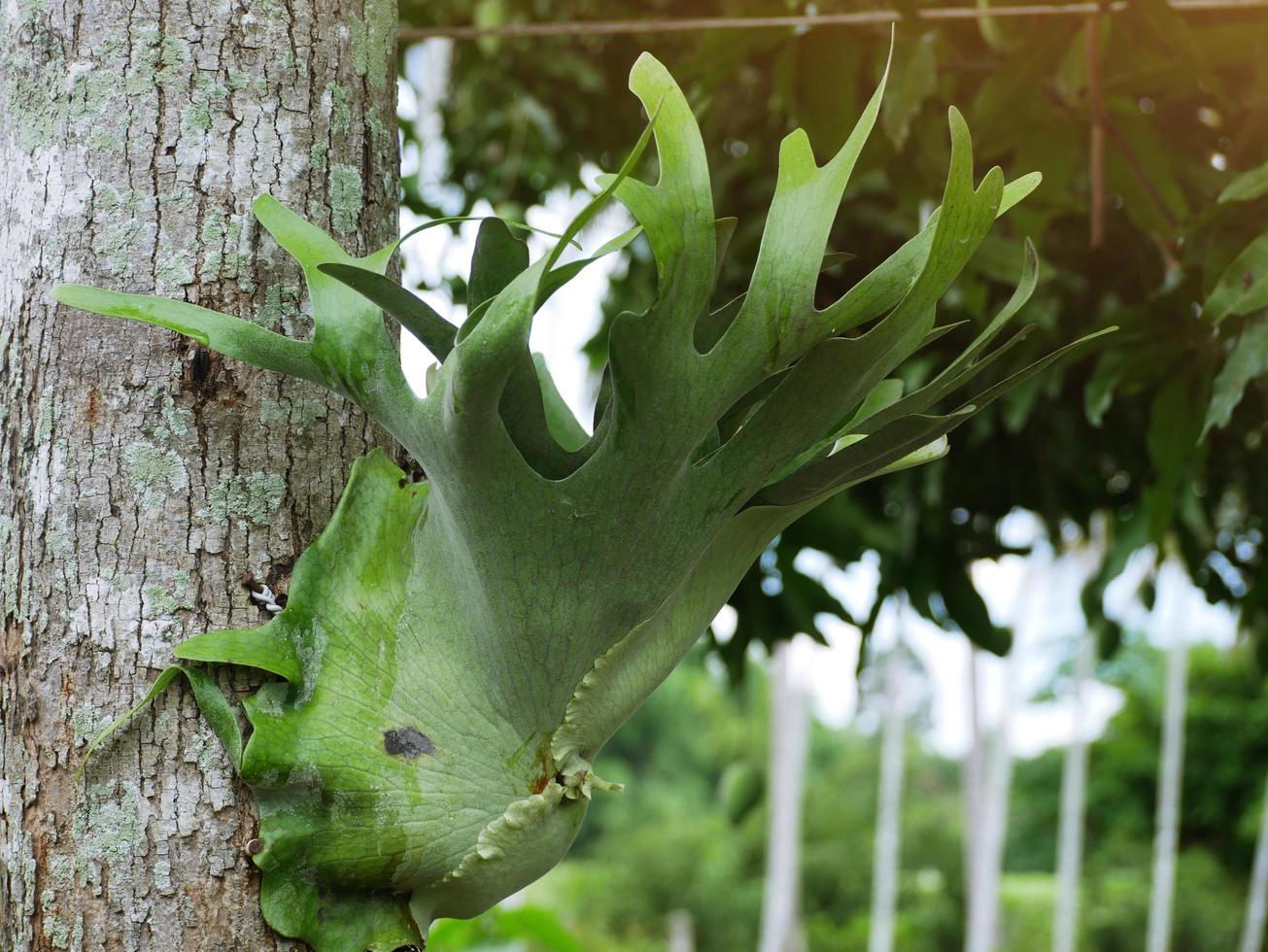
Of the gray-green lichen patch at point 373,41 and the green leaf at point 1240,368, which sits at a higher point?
the gray-green lichen patch at point 373,41

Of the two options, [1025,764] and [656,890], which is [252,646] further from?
[1025,764]

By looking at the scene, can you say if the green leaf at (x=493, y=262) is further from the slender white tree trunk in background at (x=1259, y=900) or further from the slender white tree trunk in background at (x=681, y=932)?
the slender white tree trunk in background at (x=681, y=932)

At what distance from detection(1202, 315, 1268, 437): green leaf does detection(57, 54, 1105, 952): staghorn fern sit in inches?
17.6

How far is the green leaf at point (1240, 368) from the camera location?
912 millimetres

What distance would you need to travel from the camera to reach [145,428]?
0.58m

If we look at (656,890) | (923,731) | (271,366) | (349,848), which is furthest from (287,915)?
(923,731)

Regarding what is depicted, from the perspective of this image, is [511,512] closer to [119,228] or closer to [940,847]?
[119,228]

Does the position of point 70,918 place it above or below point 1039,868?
below

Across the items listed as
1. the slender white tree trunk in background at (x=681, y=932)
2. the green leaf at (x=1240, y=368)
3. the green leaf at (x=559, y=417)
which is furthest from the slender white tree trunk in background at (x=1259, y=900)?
the green leaf at (x=559, y=417)

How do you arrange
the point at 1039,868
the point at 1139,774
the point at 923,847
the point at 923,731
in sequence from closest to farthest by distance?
1. the point at 1139,774
2. the point at 923,847
3. the point at 1039,868
4. the point at 923,731

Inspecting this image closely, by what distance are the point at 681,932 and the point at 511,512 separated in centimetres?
1448

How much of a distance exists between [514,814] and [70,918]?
0.21 metres

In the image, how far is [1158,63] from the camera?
1136 mm

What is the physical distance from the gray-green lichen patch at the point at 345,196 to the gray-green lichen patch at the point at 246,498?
15 cm
